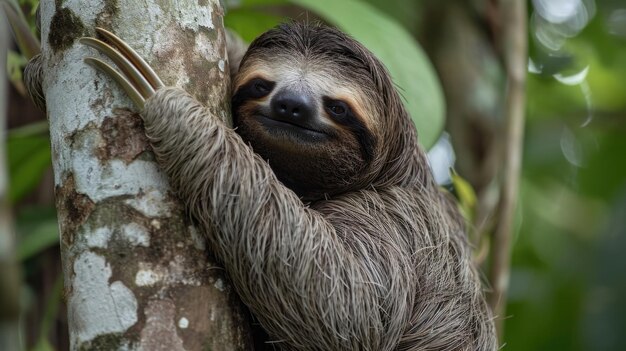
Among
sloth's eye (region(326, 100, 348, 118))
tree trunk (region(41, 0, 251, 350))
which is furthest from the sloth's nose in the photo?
tree trunk (region(41, 0, 251, 350))

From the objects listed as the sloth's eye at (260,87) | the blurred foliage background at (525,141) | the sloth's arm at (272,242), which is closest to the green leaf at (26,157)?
the blurred foliage background at (525,141)

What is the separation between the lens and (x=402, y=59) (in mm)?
6742

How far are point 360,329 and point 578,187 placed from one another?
8.07 meters

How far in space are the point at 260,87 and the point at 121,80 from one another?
1298 millimetres

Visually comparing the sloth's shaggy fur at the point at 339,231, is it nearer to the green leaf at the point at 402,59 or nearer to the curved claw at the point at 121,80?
the curved claw at the point at 121,80

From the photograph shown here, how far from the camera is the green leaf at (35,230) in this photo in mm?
7438

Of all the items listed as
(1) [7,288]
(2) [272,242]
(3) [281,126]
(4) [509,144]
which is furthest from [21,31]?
(4) [509,144]

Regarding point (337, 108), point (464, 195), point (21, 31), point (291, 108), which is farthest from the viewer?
point (464, 195)

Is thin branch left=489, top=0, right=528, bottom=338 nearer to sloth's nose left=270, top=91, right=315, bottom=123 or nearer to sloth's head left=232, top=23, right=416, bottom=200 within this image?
sloth's head left=232, top=23, right=416, bottom=200

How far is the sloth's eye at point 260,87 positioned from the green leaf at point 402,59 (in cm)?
140

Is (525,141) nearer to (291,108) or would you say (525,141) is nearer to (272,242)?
(291,108)

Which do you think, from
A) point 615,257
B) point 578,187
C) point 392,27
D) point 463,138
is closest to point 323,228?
point 392,27

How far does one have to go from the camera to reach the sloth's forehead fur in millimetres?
5453

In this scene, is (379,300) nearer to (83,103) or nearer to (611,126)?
(83,103)
